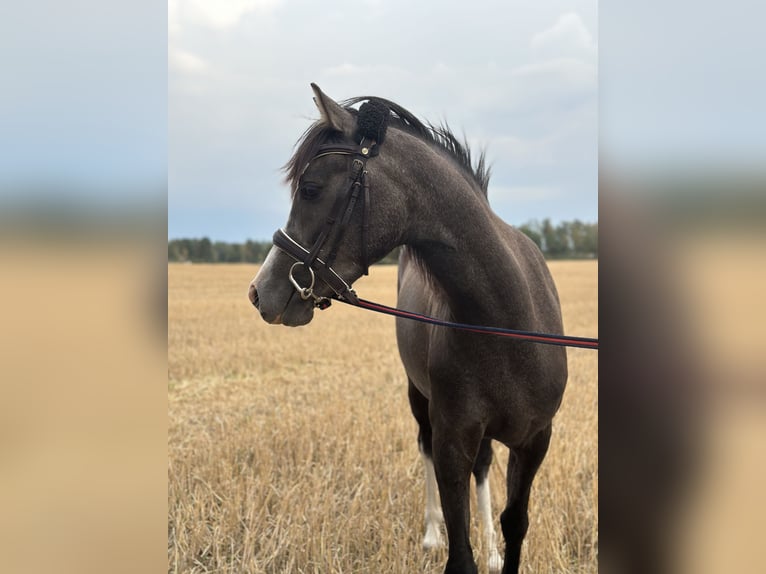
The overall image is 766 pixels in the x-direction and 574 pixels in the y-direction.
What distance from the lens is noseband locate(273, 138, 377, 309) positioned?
2.24 metres

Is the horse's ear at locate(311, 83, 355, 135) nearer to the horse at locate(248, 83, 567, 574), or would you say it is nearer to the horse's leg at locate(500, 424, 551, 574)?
the horse at locate(248, 83, 567, 574)

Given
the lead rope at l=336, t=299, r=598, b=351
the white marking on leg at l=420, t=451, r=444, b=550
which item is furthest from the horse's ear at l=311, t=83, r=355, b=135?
the white marking on leg at l=420, t=451, r=444, b=550

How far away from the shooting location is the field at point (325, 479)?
3.55 metres

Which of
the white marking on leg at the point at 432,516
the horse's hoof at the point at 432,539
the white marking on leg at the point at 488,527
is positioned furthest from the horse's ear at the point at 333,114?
the horse's hoof at the point at 432,539

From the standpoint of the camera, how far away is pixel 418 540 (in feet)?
12.8

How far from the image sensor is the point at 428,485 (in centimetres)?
412

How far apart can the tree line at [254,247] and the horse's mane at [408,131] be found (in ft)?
190

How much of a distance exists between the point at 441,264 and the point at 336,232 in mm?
532
